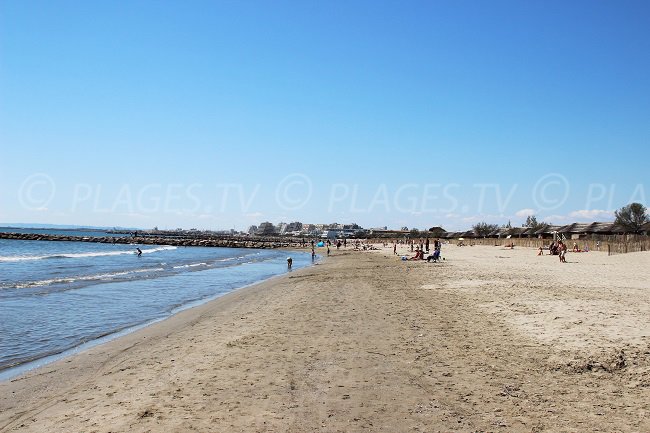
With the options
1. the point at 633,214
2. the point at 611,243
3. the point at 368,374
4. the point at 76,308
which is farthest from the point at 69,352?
the point at 633,214

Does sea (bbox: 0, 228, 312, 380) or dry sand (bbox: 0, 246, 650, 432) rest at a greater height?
dry sand (bbox: 0, 246, 650, 432)

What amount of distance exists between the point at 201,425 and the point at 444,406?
294cm

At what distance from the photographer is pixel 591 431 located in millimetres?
4742

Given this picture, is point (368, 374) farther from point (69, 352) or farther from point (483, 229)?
point (483, 229)

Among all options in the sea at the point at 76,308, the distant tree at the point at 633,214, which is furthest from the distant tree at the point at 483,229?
the sea at the point at 76,308

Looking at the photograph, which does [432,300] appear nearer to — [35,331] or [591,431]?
[591,431]

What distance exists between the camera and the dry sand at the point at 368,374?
5.25m

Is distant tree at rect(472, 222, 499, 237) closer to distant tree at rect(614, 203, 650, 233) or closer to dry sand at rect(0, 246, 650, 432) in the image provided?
distant tree at rect(614, 203, 650, 233)

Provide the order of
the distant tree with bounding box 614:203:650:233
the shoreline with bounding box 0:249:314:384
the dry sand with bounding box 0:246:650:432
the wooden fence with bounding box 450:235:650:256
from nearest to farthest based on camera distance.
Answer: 1. the dry sand with bounding box 0:246:650:432
2. the shoreline with bounding box 0:249:314:384
3. the wooden fence with bounding box 450:235:650:256
4. the distant tree with bounding box 614:203:650:233

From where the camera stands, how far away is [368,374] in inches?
273

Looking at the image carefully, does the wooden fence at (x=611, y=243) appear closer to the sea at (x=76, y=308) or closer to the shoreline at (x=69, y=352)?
the sea at (x=76, y=308)

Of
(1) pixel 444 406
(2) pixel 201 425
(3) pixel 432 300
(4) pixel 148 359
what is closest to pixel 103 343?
(4) pixel 148 359

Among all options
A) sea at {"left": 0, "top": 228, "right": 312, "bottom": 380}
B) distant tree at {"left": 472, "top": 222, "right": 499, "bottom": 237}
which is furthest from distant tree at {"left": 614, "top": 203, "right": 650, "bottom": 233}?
sea at {"left": 0, "top": 228, "right": 312, "bottom": 380}

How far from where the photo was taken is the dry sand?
5254 millimetres
